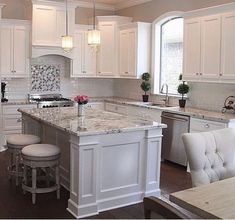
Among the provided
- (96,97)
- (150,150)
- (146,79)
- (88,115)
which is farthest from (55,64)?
(150,150)

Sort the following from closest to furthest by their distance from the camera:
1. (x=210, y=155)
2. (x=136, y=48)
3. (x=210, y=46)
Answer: (x=210, y=155) → (x=210, y=46) → (x=136, y=48)

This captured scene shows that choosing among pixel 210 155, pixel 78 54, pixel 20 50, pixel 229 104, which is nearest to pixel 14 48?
pixel 20 50

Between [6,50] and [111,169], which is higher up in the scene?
[6,50]

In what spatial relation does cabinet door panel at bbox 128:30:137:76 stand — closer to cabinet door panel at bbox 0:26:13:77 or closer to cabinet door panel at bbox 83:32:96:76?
cabinet door panel at bbox 83:32:96:76

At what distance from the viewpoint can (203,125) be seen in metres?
4.94

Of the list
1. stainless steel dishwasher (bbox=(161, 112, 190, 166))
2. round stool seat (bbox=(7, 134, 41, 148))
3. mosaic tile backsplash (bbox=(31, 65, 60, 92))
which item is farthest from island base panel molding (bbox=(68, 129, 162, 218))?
mosaic tile backsplash (bbox=(31, 65, 60, 92))

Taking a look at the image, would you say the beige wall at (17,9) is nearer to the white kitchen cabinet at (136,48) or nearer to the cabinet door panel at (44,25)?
the cabinet door panel at (44,25)

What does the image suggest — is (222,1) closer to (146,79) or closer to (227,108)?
(227,108)

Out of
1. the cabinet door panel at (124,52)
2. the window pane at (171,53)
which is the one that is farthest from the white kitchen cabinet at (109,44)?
the window pane at (171,53)

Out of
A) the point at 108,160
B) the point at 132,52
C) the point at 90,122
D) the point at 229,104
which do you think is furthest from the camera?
the point at 132,52

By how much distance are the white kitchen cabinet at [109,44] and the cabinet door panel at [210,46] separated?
8.26ft

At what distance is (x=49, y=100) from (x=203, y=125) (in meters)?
3.37

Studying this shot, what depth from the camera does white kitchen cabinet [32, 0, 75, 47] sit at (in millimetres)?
6633

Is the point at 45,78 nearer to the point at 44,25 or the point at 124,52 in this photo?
the point at 44,25
